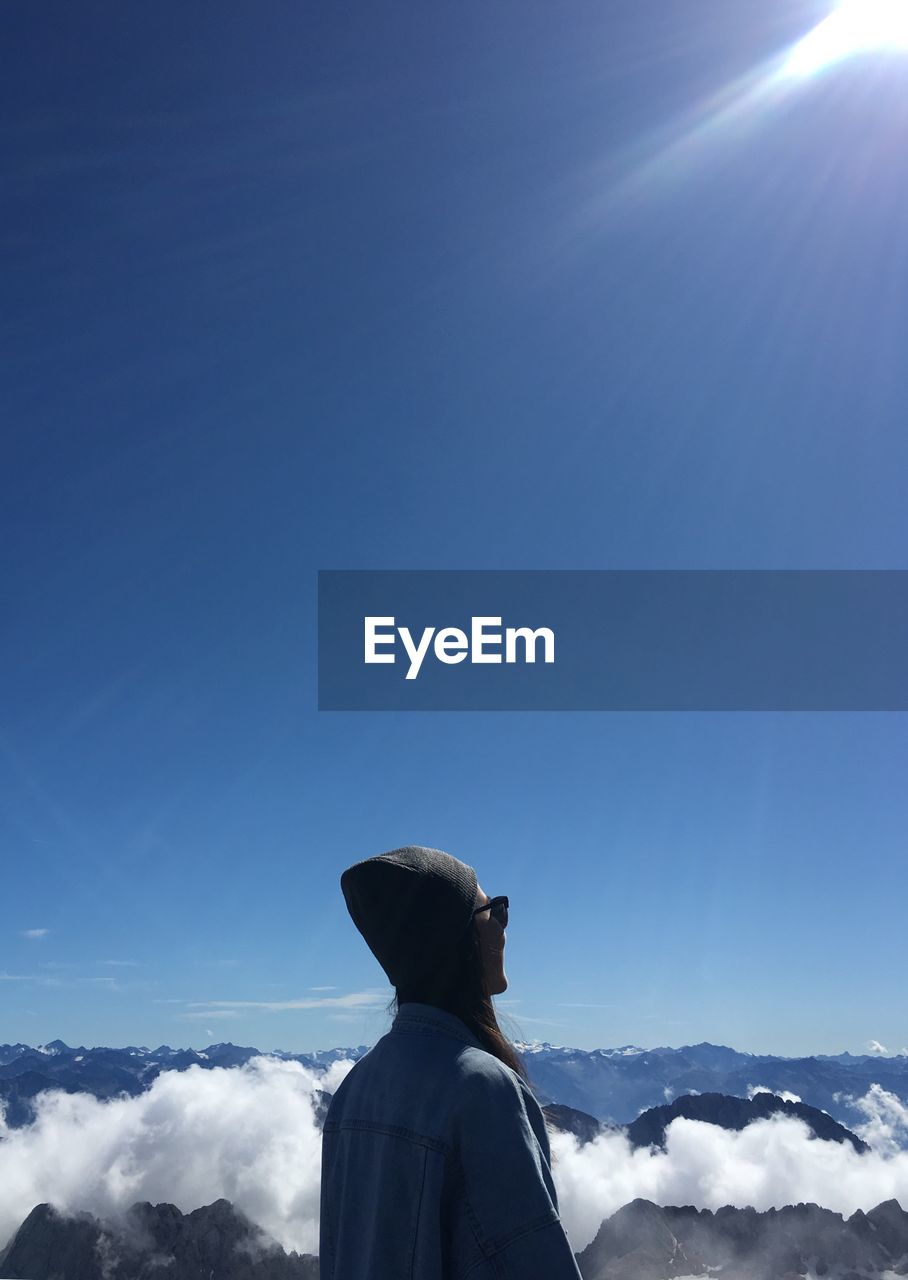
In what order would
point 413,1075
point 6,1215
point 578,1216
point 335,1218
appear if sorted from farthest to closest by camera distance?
1. point 6,1215
2. point 578,1216
3. point 335,1218
4. point 413,1075

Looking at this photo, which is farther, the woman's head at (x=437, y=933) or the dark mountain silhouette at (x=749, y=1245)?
the dark mountain silhouette at (x=749, y=1245)

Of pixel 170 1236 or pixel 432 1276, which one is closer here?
pixel 432 1276

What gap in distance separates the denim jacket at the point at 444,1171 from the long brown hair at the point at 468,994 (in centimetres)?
2

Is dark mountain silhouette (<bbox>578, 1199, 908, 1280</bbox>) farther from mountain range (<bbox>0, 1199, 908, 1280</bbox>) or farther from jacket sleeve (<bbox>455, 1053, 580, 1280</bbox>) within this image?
jacket sleeve (<bbox>455, 1053, 580, 1280</bbox>)

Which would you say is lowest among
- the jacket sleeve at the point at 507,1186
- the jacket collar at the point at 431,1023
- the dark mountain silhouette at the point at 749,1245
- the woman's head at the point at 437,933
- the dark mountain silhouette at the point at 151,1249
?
the dark mountain silhouette at the point at 749,1245

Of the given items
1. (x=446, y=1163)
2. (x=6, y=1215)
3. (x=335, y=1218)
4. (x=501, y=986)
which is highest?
(x=501, y=986)

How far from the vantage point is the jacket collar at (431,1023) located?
1.09 meters

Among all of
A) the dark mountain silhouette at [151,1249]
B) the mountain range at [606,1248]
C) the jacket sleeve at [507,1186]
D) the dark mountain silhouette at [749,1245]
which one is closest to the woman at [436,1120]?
the jacket sleeve at [507,1186]

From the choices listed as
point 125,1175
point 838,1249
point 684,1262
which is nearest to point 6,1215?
point 125,1175

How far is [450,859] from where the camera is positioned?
119 centimetres

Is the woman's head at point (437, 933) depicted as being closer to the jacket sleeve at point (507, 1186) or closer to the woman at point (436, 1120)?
the woman at point (436, 1120)

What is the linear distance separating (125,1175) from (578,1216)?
102501 mm

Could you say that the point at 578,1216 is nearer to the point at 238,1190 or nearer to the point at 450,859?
the point at 238,1190

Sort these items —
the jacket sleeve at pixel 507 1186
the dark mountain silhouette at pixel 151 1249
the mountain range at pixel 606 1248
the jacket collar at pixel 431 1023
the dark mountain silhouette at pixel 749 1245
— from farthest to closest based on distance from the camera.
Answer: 1. the dark mountain silhouette at pixel 749 1245
2. the mountain range at pixel 606 1248
3. the dark mountain silhouette at pixel 151 1249
4. the jacket collar at pixel 431 1023
5. the jacket sleeve at pixel 507 1186
